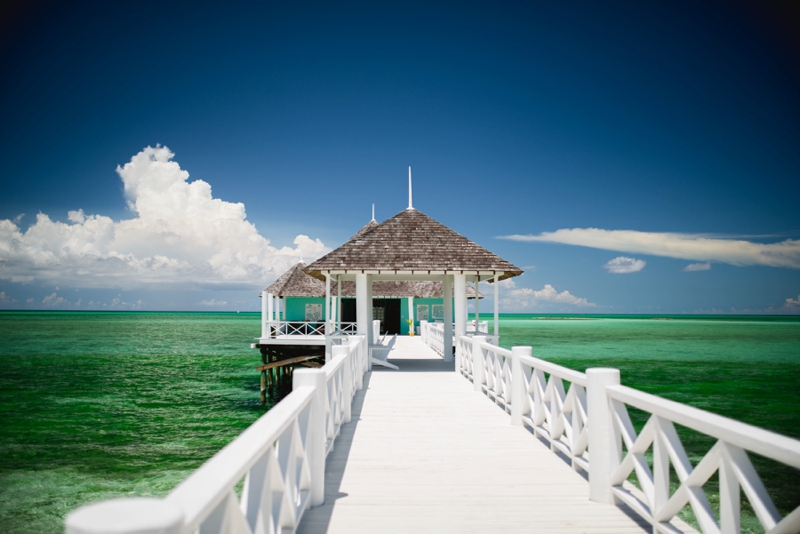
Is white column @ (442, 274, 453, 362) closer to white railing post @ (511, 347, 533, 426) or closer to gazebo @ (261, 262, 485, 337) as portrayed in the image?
white railing post @ (511, 347, 533, 426)

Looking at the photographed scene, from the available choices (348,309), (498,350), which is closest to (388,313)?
(348,309)

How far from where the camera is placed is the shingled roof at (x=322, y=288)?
2573 cm

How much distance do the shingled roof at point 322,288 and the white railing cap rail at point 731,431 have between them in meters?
21.2

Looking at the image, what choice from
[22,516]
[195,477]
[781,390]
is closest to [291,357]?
[22,516]

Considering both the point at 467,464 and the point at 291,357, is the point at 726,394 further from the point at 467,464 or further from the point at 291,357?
the point at 467,464

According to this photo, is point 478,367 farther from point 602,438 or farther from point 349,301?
point 349,301

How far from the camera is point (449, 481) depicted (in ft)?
15.9

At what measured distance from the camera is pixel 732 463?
266 cm

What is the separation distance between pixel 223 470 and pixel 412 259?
444 inches

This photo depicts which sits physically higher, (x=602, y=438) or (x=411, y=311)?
(x=411, y=311)

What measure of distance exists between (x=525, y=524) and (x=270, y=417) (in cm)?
220

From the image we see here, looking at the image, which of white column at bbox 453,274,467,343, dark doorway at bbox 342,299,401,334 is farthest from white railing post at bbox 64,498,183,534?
dark doorway at bbox 342,299,401,334

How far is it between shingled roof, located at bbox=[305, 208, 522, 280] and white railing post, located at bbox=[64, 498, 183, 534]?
11.4 metres

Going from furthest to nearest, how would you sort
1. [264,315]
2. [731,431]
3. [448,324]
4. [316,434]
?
[264,315] < [448,324] < [316,434] < [731,431]
